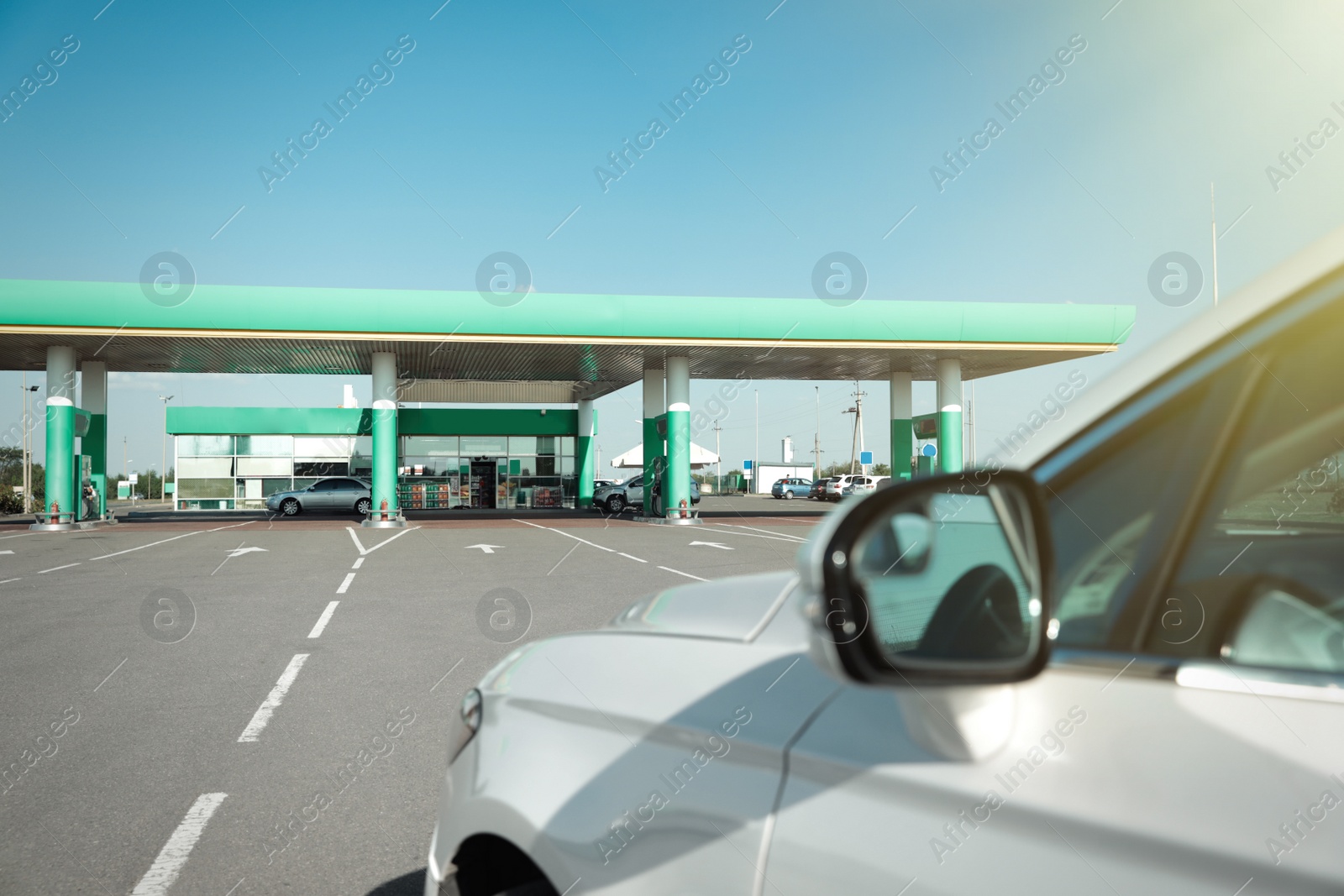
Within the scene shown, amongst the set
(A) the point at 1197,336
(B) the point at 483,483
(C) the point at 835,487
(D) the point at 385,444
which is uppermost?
(D) the point at 385,444

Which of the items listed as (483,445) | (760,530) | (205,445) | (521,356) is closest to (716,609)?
(760,530)

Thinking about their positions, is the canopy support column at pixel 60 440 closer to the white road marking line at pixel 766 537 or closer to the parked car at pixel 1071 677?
the white road marking line at pixel 766 537

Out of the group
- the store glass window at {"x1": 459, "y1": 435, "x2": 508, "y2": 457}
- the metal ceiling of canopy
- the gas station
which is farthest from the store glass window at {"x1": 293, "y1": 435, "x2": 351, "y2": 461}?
the metal ceiling of canopy

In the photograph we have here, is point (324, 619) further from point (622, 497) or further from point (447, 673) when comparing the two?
point (622, 497)

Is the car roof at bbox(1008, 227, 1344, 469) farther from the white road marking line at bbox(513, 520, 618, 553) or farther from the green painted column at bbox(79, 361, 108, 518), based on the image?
the green painted column at bbox(79, 361, 108, 518)

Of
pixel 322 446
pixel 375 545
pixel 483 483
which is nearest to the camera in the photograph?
pixel 375 545

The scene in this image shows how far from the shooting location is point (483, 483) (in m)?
43.0

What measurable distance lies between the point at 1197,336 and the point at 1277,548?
1.74ft

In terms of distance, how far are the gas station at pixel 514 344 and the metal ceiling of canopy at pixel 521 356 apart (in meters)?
0.09

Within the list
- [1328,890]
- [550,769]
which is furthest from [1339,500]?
[550,769]

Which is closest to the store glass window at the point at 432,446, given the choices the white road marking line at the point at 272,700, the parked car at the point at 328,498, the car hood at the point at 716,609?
the parked car at the point at 328,498

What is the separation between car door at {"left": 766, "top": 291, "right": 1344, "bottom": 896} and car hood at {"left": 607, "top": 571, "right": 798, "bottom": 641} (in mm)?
361

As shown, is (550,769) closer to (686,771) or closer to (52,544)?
(686,771)

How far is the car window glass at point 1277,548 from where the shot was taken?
108 centimetres
